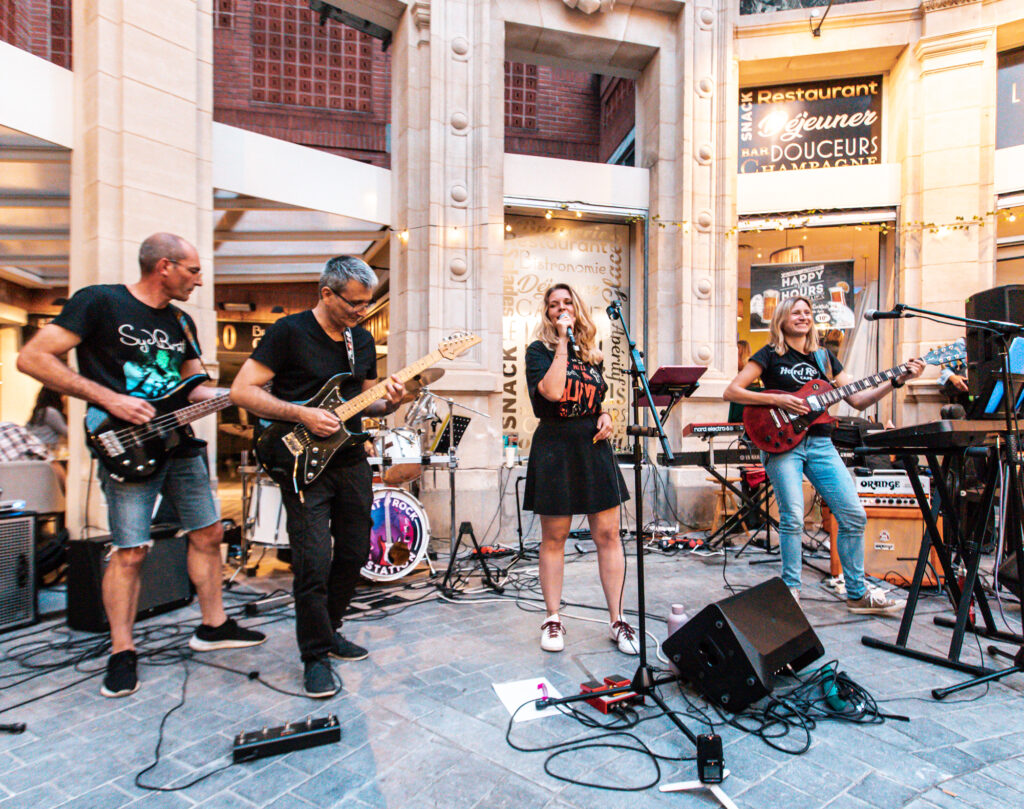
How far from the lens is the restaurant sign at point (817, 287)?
8.16 m

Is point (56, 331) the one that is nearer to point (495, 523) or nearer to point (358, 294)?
Answer: point (358, 294)

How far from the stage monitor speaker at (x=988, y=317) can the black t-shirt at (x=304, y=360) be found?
11.3 ft

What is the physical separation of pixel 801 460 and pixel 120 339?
4.11 metres

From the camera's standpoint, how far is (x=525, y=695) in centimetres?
275

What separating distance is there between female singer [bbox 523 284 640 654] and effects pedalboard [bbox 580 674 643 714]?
55 cm

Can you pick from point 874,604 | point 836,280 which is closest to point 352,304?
point 874,604

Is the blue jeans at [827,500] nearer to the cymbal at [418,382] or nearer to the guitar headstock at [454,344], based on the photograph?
the guitar headstock at [454,344]

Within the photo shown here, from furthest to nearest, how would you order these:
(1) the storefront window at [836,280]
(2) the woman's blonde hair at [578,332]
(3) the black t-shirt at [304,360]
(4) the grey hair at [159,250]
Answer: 1. (1) the storefront window at [836,280]
2. (2) the woman's blonde hair at [578,332]
3. (4) the grey hair at [159,250]
4. (3) the black t-shirt at [304,360]

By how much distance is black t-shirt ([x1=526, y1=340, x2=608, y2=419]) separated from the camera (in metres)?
3.24

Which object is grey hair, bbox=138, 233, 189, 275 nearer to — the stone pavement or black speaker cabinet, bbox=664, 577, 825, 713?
the stone pavement

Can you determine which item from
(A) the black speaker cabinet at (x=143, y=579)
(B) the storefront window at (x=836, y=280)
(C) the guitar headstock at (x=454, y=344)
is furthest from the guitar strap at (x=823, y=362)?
(A) the black speaker cabinet at (x=143, y=579)

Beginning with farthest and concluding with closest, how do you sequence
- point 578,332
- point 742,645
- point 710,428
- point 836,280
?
1. point 836,280
2. point 710,428
3. point 578,332
4. point 742,645

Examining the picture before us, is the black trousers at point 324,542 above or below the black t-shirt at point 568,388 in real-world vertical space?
below

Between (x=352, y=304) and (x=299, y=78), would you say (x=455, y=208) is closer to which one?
(x=352, y=304)
